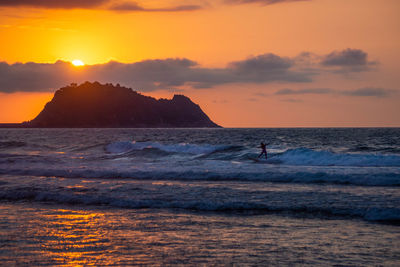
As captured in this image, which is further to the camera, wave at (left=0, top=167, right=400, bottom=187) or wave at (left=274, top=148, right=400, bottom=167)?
wave at (left=274, top=148, right=400, bottom=167)

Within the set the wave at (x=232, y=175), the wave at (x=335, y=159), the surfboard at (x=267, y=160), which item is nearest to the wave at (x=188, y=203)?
the wave at (x=232, y=175)

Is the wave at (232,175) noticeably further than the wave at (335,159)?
No

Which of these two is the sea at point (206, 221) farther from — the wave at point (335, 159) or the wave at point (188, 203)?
the wave at point (335, 159)

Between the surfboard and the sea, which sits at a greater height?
the sea

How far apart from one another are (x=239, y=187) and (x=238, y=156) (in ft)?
61.5

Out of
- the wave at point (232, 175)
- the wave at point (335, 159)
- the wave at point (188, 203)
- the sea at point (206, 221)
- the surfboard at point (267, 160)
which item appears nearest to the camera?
the sea at point (206, 221)

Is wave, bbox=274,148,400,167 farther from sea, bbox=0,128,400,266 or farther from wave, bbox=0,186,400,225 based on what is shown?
wave, bbox=0,186,400,225

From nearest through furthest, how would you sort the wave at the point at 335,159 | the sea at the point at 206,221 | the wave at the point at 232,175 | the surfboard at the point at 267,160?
the sea at the point at 206,221
the wave at the point at 232,175
the wave at the point at 335,159
the surfboard at the point at 267,160

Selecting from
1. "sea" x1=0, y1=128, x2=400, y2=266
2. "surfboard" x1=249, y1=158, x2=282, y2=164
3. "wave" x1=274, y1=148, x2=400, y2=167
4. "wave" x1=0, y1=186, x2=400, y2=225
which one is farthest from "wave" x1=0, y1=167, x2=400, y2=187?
"surfboard" x1=249, y1=158, x2=282, y2=164

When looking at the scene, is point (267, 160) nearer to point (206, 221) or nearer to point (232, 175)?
point (232, 175)

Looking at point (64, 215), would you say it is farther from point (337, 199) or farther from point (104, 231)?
→ point (337, 199)

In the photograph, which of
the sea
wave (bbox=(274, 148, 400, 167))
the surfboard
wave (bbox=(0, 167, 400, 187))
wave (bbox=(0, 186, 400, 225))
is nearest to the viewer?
the sea

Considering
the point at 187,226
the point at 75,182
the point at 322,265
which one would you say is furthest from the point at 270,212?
the point at 75,182

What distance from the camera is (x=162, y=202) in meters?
13.9
